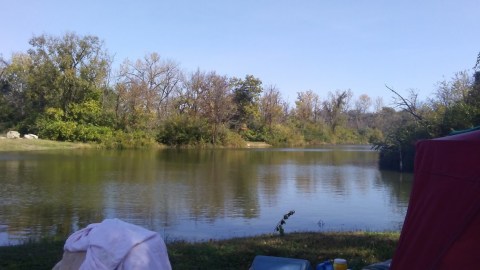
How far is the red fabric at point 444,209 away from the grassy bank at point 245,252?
233 centimetres

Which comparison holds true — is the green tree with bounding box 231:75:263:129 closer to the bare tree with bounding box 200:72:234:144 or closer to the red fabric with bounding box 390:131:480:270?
the bare tree with bounding box 200:72:234:144

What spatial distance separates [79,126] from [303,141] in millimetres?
29250

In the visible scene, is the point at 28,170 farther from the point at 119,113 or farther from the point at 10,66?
the point at 10,66

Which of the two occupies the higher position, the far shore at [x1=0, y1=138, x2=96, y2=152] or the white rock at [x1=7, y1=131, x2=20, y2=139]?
the white rock at [x1=7, y1=131, x2=20, y2=139]

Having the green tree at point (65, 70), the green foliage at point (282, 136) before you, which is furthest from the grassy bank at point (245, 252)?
the green foliage at point (282, 136)

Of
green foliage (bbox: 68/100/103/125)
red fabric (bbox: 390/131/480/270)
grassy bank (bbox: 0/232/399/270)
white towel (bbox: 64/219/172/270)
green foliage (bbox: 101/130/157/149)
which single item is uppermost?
green foliage (bbox: 68/100/103/125)

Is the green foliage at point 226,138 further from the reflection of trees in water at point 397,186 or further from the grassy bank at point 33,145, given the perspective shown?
the reflection of trees in water at point 397,186

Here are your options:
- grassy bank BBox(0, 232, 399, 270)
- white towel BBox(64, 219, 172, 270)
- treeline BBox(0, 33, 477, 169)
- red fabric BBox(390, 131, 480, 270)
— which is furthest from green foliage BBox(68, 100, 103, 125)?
red fabric BBox(390, 131, 480, 270)

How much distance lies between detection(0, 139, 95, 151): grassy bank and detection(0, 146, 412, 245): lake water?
41.2 ft

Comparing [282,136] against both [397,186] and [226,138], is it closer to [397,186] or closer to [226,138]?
[226,138]

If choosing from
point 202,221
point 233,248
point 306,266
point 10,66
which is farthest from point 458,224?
point 10,66

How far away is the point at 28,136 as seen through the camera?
41438mm

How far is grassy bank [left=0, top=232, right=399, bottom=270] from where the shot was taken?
612 cm

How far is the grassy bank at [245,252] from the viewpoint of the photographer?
6.12m
